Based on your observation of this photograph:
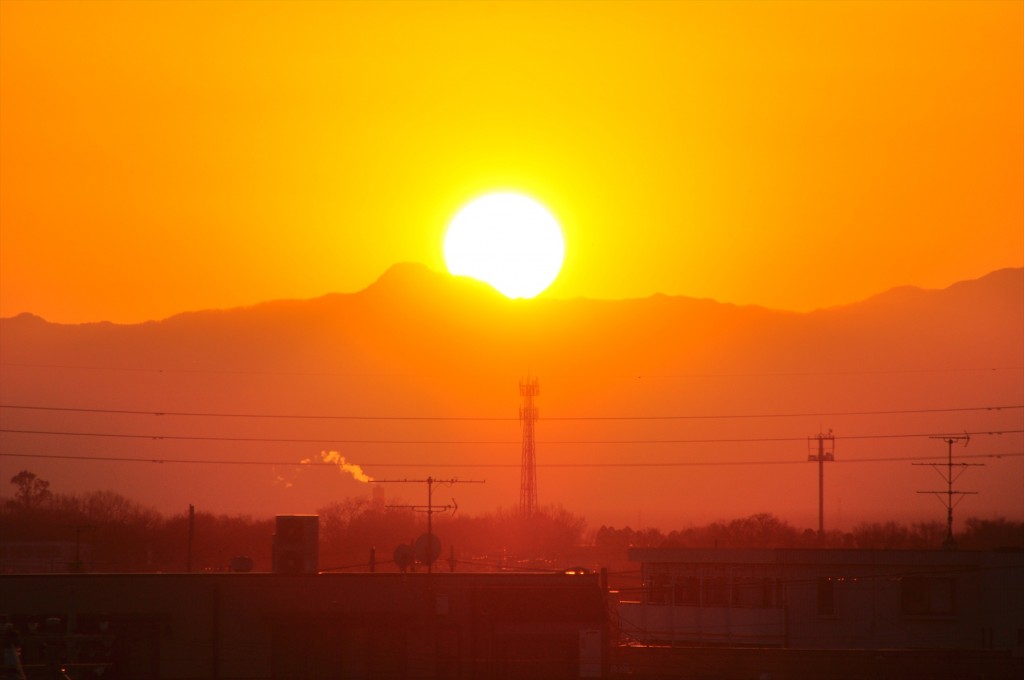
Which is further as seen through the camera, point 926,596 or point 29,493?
point 29,493

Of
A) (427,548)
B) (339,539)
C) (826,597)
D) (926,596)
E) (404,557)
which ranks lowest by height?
(826,597)

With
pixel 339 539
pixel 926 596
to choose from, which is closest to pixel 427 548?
pixel 926 596

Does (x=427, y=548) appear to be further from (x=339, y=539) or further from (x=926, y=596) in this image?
(x=339, y=539)

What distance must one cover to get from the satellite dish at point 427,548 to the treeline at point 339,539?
3094 cm

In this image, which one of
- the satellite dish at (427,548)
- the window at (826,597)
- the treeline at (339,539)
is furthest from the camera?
the treeline at (339,539)

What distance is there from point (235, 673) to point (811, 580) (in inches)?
1470

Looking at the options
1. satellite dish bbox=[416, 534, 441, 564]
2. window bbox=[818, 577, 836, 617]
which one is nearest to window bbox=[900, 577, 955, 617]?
window bbox=[818, 577, 836, 617]

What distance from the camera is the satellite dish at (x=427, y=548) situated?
182 feet

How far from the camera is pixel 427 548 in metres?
55.9

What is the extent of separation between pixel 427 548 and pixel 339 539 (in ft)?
263

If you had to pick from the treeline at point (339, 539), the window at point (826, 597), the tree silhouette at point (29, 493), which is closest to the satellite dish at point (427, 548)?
the window at point (826, 597)

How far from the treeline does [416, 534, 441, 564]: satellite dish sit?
30.9 m

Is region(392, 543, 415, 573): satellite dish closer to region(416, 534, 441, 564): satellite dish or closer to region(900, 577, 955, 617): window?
region(416, 534, 441, 564): satellite dish

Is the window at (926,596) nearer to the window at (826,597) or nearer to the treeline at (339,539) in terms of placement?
the window at (826,597)
